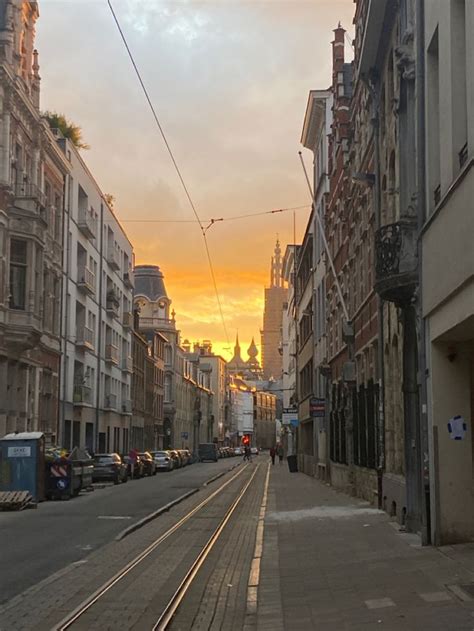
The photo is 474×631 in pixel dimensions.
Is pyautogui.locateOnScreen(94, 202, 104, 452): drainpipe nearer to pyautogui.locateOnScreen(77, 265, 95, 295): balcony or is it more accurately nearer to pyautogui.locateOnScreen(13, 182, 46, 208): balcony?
pyautogui.locateOnScreen(77, 265, 95, 295): balcony

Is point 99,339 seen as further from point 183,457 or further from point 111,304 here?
point 183,457

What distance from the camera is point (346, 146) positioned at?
31.0 meters

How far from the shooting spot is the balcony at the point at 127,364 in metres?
69.6

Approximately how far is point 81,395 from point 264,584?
41185mm

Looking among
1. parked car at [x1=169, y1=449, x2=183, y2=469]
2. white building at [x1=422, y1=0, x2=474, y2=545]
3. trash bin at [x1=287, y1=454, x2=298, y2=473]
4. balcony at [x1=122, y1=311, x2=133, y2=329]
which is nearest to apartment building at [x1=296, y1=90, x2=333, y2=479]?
trash bin at [x1=287, y1=454, x2=298, y2=473]

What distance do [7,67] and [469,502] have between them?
2790 centimetres

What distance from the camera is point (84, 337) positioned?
53.0 m

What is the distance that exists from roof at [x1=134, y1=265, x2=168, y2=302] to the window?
66623 mm

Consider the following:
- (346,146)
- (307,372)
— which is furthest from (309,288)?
(346,146)

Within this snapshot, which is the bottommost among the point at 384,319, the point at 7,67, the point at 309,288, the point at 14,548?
the point at 14,548

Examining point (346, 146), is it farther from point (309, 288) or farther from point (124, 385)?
point (124, 385)

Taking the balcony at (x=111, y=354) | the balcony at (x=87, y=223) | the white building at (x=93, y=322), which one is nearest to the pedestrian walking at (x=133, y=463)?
the white building at (x=93, y=322)

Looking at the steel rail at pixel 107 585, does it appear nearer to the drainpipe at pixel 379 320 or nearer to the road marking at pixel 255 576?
the road marking at pixel 255 576

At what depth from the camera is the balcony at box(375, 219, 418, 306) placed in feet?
51.5
